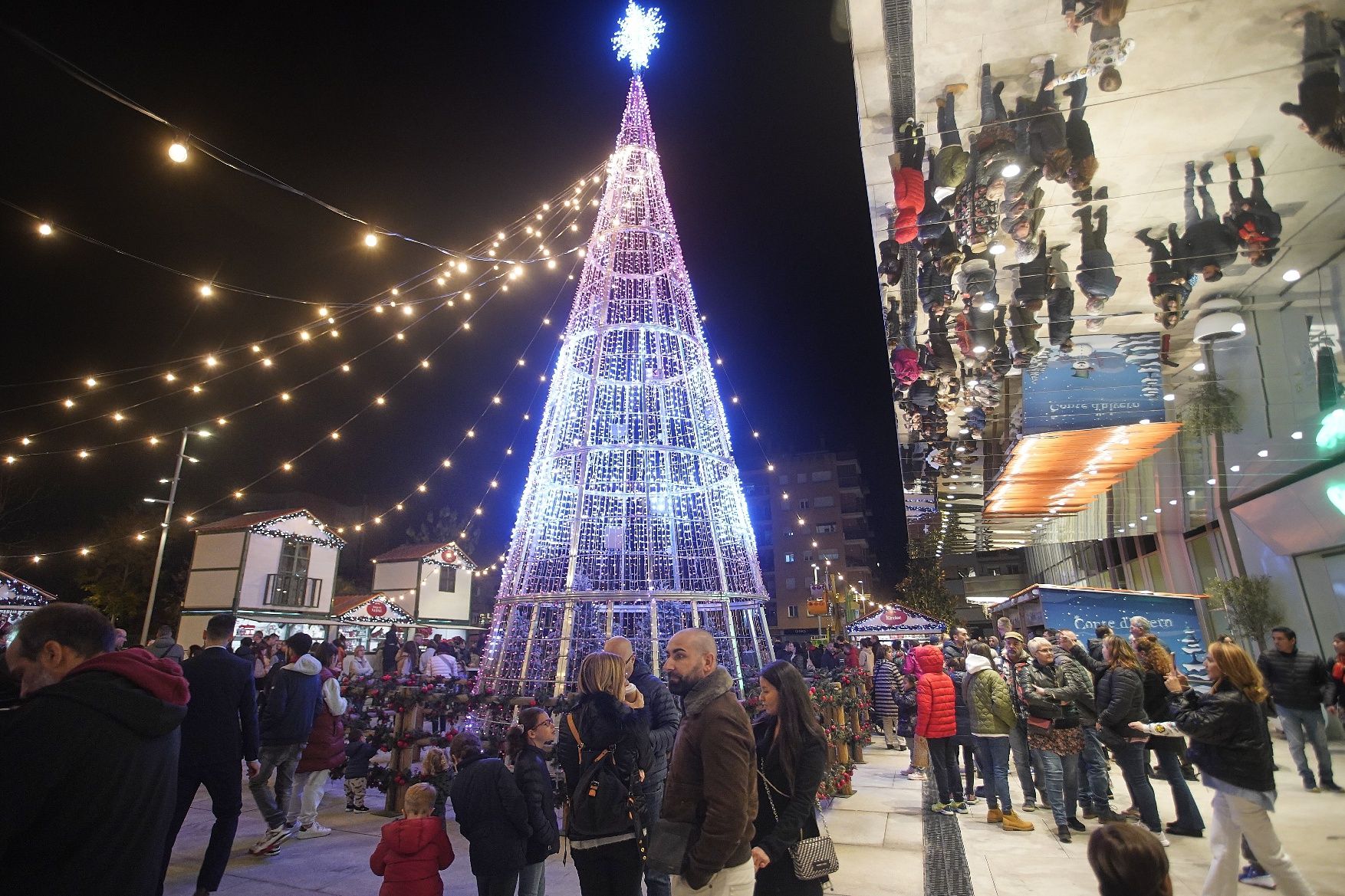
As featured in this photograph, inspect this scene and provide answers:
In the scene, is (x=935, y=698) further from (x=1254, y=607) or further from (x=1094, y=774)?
(x=1254, y=607)

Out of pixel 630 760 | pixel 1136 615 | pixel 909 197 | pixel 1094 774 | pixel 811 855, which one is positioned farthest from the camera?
pixel 1136 615

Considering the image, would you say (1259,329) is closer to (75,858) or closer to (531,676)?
(75,858)

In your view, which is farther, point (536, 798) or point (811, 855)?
point (536, 798)

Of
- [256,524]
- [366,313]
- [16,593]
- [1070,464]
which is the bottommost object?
[16,593]

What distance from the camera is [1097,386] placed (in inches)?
273

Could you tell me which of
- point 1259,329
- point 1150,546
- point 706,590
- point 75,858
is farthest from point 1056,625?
point 75,858

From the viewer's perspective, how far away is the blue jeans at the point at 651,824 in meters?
3.83

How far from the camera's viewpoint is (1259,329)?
4.73m

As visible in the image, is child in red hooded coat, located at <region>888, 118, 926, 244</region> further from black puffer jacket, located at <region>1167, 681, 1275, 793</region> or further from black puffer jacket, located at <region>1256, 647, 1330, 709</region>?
black puffer jacket, located at <region>1256, 647, 1330, 709</region>

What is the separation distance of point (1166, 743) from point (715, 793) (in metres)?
5.34

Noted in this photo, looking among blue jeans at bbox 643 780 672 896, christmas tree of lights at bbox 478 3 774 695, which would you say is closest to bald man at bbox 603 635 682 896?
blue jeans at bbox 643 780 672 896

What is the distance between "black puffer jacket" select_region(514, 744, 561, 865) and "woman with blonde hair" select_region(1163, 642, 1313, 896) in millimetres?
3706

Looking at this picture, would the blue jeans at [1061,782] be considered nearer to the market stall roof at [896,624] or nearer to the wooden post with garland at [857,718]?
the wooden post with garland at [857,718]

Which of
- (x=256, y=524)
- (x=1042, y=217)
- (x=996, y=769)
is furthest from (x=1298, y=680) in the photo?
(x=256, y=524)
